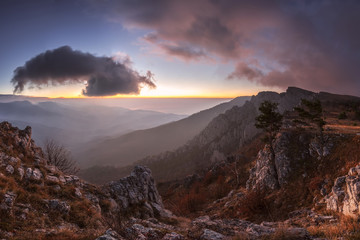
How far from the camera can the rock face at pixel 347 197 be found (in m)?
15.6

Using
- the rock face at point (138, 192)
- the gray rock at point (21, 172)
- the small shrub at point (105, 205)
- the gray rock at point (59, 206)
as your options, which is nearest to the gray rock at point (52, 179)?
the gray rock at point (21, 172)

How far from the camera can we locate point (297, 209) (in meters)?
23.6

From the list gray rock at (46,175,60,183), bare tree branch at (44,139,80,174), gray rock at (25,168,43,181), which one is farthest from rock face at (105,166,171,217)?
bare tree branch at (44,139,80,174)

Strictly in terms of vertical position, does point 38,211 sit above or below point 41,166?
below

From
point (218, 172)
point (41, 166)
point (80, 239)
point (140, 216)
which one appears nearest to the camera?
point (80, 239)

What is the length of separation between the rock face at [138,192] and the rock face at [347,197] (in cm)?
1944

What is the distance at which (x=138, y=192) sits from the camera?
2838cm

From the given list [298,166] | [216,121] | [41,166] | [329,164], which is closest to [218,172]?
[298,166]

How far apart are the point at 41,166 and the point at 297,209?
3232cm

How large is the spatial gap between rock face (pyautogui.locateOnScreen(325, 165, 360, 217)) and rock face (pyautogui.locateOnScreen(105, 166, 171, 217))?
19.4 meters

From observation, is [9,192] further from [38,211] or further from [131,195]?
[131,195]

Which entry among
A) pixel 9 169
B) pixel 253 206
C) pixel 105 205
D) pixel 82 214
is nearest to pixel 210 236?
pixel 82 214

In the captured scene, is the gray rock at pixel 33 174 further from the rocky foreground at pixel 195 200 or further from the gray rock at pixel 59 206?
the gray rock at pixel 59 206

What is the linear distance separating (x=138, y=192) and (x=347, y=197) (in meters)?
25.8
